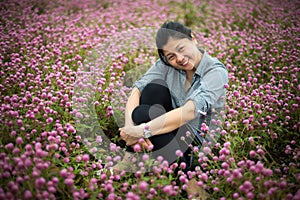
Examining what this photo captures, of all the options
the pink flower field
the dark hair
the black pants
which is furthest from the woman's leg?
the dark hair

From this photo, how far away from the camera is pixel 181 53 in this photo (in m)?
2.30

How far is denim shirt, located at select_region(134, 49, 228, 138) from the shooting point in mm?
2195

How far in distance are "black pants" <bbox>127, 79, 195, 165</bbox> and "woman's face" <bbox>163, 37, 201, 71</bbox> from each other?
26cm

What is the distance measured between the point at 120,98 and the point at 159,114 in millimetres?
650

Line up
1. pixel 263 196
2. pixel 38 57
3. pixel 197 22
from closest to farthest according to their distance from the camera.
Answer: pixel 263 196, pixel 38 57, pixel 197 22

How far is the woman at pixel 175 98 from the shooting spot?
86.1 inches

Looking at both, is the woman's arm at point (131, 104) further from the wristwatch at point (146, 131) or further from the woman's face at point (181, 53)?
the woman's face at point (181, 53)

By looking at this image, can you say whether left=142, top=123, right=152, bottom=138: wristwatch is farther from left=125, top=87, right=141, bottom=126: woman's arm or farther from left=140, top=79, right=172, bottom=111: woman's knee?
left=140, top=79, right=172, bottom=111: woman's knee

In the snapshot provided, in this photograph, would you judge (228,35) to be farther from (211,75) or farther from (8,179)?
(8,179)

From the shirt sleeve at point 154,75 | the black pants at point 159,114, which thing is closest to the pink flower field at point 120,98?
the black pants at point 159,114

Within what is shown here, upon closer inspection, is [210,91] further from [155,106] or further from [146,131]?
[146,131]

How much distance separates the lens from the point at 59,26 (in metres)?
4.30

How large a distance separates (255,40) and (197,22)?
150cm

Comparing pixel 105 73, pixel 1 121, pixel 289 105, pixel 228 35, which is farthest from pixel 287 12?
pixel 1 121
